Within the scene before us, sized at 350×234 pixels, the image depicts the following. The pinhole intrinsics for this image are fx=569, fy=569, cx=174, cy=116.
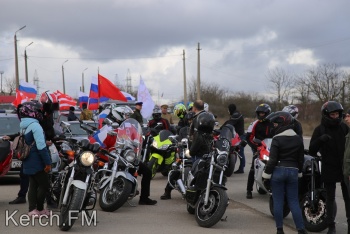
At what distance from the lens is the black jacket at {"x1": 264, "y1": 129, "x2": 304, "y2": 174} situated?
6.98 metres

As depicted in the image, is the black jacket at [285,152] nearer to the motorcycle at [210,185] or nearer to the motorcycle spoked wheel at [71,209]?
the motorcycle at [210,185]

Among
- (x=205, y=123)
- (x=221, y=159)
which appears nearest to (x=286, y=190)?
(x=221, y=159)

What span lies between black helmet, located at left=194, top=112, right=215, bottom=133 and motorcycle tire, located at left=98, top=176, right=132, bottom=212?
1344 mm

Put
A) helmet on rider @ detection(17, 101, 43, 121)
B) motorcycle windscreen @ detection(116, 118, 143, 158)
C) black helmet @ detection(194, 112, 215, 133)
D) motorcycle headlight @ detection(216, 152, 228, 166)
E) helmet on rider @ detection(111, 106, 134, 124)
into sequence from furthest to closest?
helmet on rider @ detection(111, 106, 134, 124) < motorcycle windscreen @ detection(116, 118, 143, 158) < black helmet @ detection(194, 112, 215, 133) < helmet on rider @ detection(17, 101, 43, 121) < motorcycle headlight @ detection(216, 152, 228, 166)

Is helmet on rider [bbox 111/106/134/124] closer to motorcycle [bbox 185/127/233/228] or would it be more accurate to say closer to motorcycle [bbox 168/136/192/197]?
motorcycle [bbox 168/136/192/197]

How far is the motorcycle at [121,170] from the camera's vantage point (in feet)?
27.8

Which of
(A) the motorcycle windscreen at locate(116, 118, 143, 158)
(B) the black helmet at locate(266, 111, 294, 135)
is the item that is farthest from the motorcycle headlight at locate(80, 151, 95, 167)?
(B) the black helmet at locate(266, 111, 294, 135)

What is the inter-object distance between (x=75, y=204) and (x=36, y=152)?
1.19m

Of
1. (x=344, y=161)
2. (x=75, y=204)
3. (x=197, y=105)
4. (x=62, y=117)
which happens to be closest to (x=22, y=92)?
(x=62, y=117)

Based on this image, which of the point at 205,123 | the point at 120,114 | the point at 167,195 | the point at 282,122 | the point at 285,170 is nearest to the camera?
the point at 285,170

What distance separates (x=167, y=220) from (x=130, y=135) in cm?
146

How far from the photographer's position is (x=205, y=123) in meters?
8.14

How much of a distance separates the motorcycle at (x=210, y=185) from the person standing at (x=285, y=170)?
0.72m

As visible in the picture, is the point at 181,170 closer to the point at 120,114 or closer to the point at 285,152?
the point at 120,114
